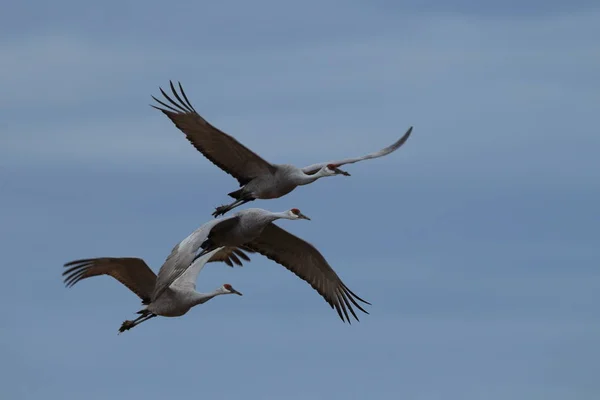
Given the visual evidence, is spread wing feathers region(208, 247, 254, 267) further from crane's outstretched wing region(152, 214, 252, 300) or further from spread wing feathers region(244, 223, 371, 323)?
crane's outstretched wing region(152, 214, 252, 300)

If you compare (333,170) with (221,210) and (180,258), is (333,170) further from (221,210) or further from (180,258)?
(180,258)

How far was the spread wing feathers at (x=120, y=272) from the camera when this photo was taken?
1232 inches

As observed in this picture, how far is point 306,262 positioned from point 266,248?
885mm

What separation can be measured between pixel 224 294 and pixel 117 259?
242 cm

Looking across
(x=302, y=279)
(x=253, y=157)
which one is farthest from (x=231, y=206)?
(x=302, y=279)

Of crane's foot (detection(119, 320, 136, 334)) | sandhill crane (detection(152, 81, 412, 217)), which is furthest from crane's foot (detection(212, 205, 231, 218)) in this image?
crane's foot (detection(119, 320, 136, 334))

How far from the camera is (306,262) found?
32.7m

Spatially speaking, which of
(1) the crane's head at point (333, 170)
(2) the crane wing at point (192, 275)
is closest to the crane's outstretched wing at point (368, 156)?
(1) the crane's head at point (333, 170)

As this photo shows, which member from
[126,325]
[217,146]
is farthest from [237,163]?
[126,325]

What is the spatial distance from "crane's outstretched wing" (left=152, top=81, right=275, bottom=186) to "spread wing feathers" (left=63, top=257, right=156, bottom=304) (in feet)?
8.38

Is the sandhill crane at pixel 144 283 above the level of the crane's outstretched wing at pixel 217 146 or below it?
below

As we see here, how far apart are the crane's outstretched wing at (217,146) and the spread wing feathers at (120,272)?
2.55 meters

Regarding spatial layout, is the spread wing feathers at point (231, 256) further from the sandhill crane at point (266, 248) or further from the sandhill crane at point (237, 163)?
the sandhill crane at point (237, 163)

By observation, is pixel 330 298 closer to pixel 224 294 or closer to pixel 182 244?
pixel 224 294
